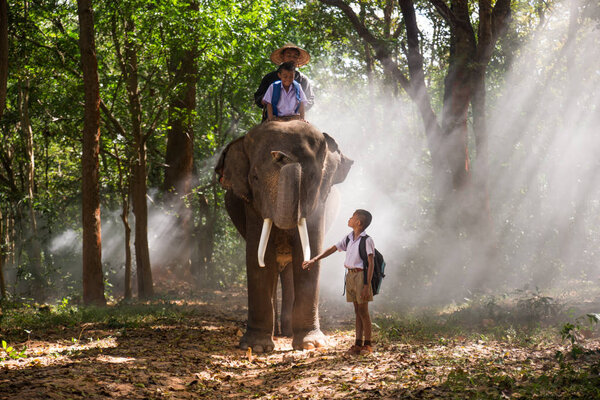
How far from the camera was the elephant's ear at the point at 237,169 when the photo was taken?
9008 mm

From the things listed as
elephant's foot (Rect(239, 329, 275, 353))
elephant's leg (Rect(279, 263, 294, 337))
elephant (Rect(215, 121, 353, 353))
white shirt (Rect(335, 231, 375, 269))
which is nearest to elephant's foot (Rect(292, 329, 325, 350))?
elephant (Rect(215, 121, 353, 353))

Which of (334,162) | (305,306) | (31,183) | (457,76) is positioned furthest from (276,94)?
(31,183)

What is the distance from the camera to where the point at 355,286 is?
7.33 m

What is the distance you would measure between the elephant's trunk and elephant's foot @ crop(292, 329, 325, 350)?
1686mm

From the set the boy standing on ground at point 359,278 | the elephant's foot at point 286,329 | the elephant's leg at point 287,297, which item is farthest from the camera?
the elephant's foot at point 286,329

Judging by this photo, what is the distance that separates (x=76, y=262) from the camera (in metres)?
23.8

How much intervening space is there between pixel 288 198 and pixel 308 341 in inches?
81.8

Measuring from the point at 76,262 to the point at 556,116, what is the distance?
748 inches

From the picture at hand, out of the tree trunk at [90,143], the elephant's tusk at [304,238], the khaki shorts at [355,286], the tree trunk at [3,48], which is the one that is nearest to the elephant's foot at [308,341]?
the elephant's tusk at [304,238]

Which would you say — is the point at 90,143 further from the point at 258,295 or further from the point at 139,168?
the point at 258,295

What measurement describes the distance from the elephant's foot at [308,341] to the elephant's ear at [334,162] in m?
2.32

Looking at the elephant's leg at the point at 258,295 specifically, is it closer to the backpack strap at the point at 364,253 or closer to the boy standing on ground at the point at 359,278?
the boy standing on ground at the point at 359,278

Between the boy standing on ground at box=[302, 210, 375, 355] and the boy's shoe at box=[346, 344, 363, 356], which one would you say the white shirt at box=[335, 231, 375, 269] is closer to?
the boy standing on ground at box=[302, 210, 375, 355]

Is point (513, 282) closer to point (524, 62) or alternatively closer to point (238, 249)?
point (524, 62)
